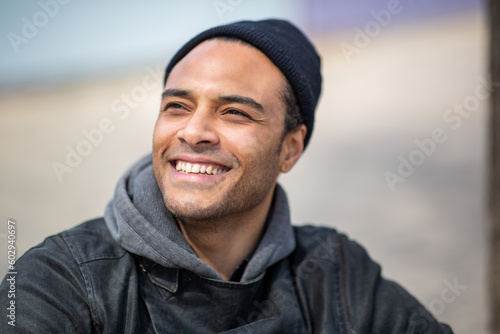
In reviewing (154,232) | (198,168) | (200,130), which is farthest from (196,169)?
(154,232)

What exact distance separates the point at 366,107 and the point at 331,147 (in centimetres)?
225

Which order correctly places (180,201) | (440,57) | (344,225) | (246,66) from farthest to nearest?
(440,57)
(344,225)
(246,66)
(180,201)

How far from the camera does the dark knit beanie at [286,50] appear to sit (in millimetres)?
2514

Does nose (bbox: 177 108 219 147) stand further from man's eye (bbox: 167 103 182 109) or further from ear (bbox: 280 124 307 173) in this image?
ear (bbox: 280 124 307 173)

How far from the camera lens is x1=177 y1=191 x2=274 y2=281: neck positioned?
7.89ft

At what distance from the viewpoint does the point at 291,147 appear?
279cm

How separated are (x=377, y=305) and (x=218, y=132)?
3.77 ft

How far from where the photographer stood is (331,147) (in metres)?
9.06


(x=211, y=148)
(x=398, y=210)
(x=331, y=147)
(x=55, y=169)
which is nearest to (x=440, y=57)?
(x=331, y=147)

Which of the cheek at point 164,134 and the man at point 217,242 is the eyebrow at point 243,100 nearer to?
the man at point 217,242

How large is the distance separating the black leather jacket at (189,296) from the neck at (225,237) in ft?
0.55

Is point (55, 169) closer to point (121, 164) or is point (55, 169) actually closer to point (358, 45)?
point (121, 164)

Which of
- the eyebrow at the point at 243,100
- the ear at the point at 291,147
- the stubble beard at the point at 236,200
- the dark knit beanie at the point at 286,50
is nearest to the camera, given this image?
the stubble beard at the point at 236,200

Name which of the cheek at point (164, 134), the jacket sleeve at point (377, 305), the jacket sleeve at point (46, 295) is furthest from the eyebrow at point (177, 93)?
the jacket sleeve at point (377, 305)
